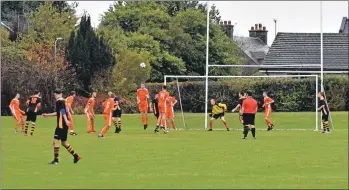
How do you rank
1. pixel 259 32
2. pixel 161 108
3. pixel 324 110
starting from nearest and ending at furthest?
pixel 161 108, pixel 324 110, pixel 259 32

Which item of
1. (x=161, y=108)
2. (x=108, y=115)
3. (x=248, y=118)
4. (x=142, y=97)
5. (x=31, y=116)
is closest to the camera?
(x=248, y=118)

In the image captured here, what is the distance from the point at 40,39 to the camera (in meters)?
74.7

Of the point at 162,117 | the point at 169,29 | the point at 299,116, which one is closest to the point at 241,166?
the point at 162,117

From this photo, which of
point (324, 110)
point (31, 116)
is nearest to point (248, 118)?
point (324, 110)

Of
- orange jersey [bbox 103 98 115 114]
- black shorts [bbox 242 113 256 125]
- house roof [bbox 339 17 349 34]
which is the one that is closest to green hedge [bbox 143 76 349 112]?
orange jersey [bbox 103 98 115 114]

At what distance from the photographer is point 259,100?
57188mm

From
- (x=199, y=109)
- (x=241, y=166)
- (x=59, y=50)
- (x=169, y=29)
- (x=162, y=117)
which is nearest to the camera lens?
(x=241, y=166)

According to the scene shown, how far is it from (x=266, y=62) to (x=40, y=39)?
19.3 metres

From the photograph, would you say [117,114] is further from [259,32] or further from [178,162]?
[259,32]

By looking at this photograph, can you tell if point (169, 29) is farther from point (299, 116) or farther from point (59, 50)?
point (299, 116)

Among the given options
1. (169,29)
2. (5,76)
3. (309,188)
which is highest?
(169,29)

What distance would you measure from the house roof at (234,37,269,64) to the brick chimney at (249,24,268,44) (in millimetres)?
1686

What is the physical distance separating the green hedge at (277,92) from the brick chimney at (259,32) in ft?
166

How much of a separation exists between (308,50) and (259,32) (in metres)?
44.6
